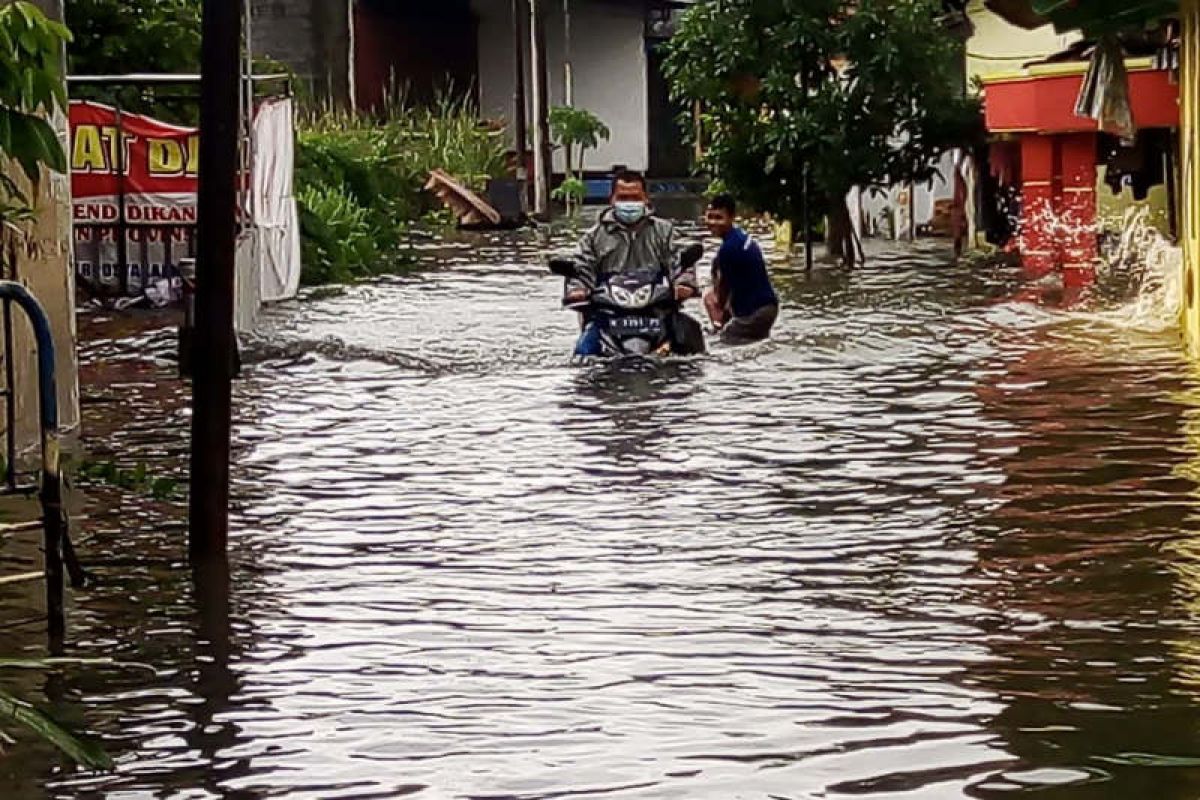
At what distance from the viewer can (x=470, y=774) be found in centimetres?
694

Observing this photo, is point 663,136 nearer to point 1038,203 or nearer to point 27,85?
point 1038,203

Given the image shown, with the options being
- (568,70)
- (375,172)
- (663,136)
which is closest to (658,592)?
(375,172)

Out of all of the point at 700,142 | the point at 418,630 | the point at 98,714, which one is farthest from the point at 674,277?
the point at 700,142

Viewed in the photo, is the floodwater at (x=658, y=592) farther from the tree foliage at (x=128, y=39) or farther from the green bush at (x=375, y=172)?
the green bush at (x=375, y=172)

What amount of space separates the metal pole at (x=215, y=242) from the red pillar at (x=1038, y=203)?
1645 cm

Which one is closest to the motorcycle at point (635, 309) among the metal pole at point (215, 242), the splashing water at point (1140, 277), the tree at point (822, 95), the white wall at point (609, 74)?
the splashing water at point (1140, 277)

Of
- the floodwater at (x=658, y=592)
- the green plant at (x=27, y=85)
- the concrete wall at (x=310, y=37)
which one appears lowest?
the floodwater at (x=658, y=592)

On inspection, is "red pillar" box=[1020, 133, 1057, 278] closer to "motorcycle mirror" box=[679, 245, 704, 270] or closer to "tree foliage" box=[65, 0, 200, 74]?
"motorcycle mirror" box=[679, 245, 704, 270]

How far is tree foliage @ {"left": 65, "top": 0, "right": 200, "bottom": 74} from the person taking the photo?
86.4 feet

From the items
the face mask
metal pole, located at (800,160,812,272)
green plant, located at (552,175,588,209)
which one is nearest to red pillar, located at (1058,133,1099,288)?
metal pole, located at (800,160,812,272)

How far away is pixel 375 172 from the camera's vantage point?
3597 centimetres

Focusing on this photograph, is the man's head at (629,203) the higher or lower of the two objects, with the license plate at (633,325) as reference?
higher

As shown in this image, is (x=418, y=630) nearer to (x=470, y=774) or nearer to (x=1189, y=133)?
(x=470, y=774)

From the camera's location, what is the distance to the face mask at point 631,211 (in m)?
18.0
